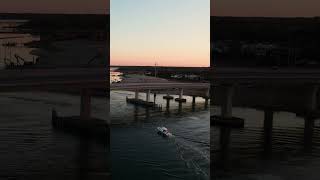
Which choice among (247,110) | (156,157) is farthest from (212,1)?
(156,157)

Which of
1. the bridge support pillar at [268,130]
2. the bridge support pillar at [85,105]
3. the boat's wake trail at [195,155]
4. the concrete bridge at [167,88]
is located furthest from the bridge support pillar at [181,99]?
the bridge support pillar at [85,105]

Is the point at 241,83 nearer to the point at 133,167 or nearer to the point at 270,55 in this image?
the point at 270,55

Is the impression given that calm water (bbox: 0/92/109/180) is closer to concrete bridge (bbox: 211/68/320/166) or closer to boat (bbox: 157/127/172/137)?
concrete bridge (bbox: 211/68/320/166)

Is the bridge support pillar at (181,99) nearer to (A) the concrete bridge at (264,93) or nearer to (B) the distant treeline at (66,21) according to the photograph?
(A) the concrete bridge at (264,93)

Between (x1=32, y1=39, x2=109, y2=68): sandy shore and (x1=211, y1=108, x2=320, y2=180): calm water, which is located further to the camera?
(x1=211, y1=108, x2=320, y2=180): calm water

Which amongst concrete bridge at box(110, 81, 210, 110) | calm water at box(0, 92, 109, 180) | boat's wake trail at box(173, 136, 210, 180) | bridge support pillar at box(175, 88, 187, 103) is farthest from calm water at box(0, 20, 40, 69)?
bridge support pillar at box(175, 88, 187, 103)

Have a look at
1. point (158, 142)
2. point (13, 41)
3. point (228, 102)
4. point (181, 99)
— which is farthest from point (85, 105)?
point (181, 99)
